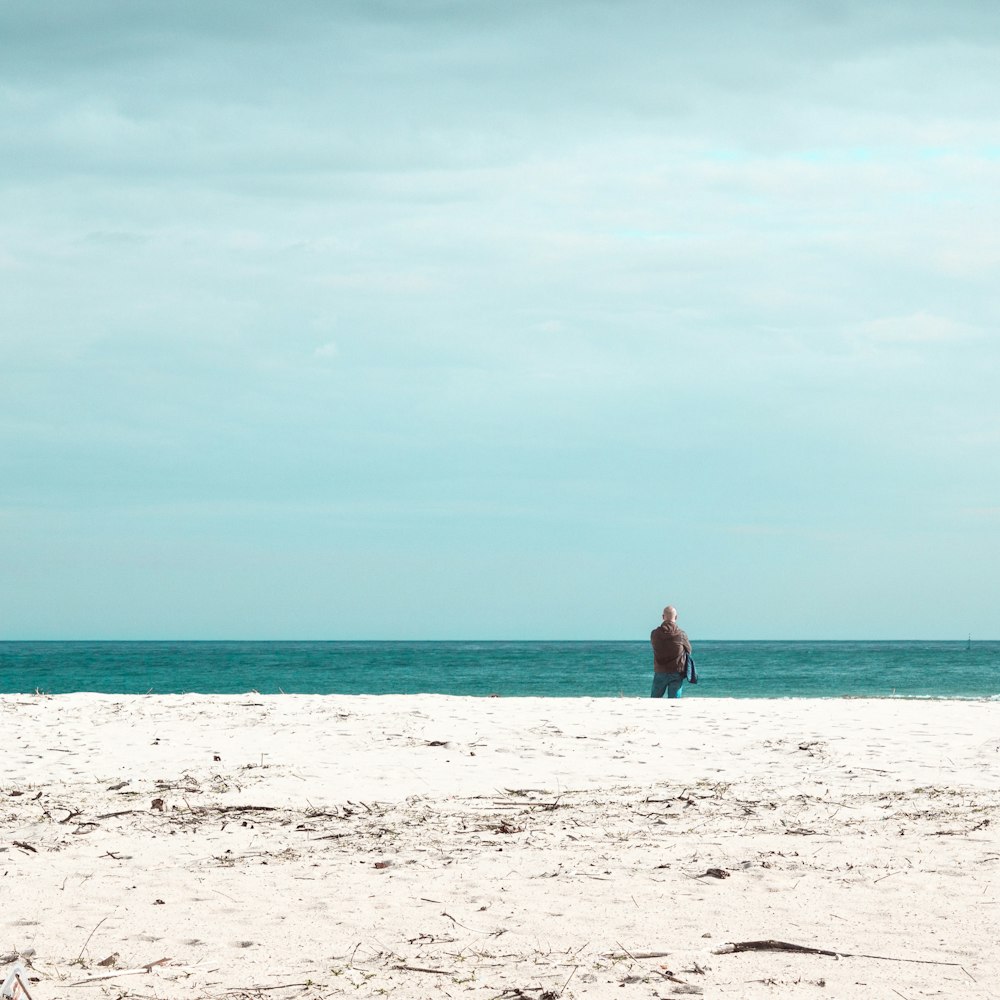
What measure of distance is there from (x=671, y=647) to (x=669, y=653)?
0.37ft

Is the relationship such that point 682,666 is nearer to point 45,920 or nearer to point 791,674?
point 45,920

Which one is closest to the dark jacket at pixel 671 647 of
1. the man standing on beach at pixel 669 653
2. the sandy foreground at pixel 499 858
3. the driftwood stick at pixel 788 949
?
the man standing on beach at pixel 669 653

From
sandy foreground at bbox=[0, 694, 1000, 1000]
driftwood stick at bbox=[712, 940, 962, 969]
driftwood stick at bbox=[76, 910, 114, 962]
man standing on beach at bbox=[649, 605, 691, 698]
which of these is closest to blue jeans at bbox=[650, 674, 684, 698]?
man standing on beach at bbox=[649, 605, 691, 698]

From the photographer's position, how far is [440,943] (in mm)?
5172

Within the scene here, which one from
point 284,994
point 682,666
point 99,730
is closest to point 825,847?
point 284,994

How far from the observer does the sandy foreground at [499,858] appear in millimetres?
4777

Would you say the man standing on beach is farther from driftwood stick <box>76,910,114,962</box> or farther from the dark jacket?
driftwood stick <box>76,910,114,962</box>

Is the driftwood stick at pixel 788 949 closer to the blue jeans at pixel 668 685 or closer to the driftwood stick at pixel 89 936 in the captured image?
the driftwood stick at pixel 89 936

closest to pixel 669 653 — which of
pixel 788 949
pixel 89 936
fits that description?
pixel 788 949

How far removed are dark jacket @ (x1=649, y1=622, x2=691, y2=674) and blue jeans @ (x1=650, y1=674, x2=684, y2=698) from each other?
0.10 m

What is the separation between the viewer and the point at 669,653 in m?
16.7

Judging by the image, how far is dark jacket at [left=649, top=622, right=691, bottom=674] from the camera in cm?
1664

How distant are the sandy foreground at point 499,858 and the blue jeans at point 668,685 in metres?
4.23

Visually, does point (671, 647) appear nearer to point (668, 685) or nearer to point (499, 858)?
point (668, 685)
